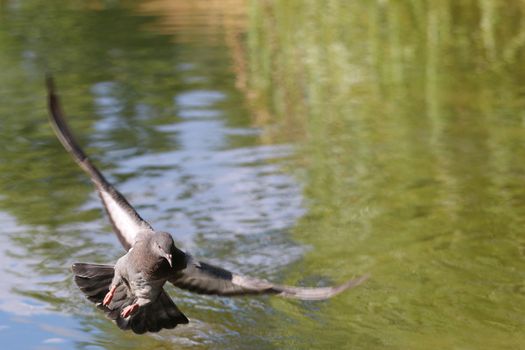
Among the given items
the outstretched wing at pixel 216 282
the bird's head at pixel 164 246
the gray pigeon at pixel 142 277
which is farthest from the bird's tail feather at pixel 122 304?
the bird's head at pixel 164 246

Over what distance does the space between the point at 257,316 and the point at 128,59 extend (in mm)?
7347

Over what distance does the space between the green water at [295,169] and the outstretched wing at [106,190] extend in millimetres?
694

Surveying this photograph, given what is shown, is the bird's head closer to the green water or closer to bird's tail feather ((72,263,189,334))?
bird's tail feather ((72,263,189,334))

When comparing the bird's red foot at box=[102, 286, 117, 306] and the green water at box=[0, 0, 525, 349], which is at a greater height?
the bird's red foot at box=[102, 286, 117, 306]

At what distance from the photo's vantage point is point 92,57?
1346 cm

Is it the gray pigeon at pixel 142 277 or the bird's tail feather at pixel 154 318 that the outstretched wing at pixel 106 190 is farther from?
the bird's tail feather at pixel 154 318

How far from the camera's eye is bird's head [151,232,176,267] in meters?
5.04

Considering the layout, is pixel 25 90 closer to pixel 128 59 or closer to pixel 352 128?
pixel 128 59

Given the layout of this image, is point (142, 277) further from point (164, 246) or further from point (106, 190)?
point (106, 190)

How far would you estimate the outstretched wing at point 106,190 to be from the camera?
5.53m

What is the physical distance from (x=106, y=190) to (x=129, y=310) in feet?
2.22

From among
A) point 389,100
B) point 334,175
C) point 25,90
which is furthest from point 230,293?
point 25,90

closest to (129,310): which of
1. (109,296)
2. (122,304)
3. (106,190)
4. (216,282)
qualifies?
(109,296)

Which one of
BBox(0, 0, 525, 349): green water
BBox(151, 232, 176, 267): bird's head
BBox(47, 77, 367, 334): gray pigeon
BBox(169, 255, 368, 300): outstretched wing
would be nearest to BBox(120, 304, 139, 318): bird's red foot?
BBox(47, 77, 367, 334): gray pigeon
